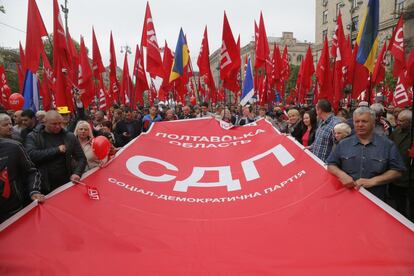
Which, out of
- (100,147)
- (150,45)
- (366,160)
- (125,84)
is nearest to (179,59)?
(150,45)

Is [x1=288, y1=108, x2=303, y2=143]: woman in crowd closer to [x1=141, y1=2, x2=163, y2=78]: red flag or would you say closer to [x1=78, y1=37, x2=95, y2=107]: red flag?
[x1=141, y1=2, x2=163, y2=78]: red flag

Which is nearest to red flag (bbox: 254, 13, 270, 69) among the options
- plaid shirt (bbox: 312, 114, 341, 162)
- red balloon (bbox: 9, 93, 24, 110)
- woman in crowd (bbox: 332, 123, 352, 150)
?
plaid shirt (bbox: 312, 114, 341, 162)

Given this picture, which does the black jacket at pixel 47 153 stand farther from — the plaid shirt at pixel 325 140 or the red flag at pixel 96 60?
the red flag at pixel 96 60

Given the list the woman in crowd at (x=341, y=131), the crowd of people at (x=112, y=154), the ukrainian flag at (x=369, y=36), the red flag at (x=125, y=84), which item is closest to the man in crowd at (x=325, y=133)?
the crowd of people at (x=112, y=154)

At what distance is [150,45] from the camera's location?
925 cm

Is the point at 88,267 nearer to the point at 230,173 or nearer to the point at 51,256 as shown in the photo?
the point at 51,256

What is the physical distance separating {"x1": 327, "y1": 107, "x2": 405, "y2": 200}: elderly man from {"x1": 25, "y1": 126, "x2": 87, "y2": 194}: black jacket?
3.02 m

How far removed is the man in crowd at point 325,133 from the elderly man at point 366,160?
1186mm

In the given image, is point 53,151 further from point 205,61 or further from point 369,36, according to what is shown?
point 205,61

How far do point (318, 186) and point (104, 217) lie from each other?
7.27ft

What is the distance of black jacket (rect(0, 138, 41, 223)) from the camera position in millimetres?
3269

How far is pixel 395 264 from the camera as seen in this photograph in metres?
2.62

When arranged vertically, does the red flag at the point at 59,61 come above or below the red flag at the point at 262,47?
below

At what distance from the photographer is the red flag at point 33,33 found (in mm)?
6008
